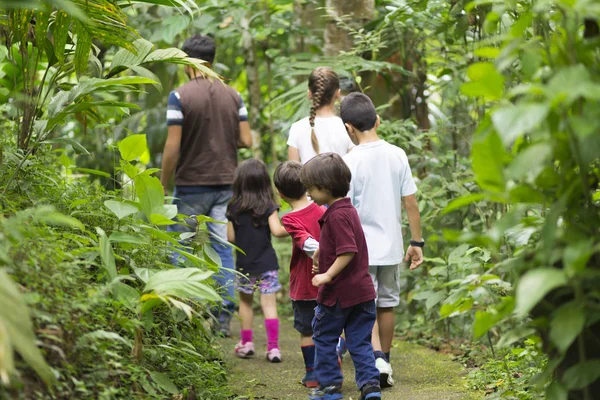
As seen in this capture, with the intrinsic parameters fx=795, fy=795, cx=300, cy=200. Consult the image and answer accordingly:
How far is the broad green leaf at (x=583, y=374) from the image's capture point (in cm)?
242

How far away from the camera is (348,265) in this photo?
416 centimetres

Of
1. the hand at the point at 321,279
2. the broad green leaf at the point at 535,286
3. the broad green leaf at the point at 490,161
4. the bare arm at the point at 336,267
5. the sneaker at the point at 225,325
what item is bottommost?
the sneaker at the point at 225,325

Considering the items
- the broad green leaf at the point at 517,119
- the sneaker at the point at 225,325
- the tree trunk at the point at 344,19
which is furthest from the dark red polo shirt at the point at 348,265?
the tree trunk at the point at 344,19

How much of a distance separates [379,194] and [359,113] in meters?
0.51

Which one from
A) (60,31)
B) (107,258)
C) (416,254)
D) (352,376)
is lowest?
(352,376)

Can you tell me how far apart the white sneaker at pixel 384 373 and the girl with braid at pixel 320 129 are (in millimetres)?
1480

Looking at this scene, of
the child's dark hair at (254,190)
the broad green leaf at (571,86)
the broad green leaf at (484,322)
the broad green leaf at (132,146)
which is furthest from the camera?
the child's dark hair at (254,190)

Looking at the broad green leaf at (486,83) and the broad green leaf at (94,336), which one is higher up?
the broad green leaf at (486,83)

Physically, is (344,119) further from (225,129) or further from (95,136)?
(95,136)

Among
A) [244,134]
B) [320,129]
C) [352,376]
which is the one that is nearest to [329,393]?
[352,376]

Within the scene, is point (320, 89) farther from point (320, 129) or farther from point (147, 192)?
point (147, 192)

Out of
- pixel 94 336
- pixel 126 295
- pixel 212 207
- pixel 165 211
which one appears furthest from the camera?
pixel 212 207

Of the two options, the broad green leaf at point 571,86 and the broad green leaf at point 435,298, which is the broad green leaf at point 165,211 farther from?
the broad green leaf at point 571,86

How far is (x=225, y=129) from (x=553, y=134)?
13.7 feet
